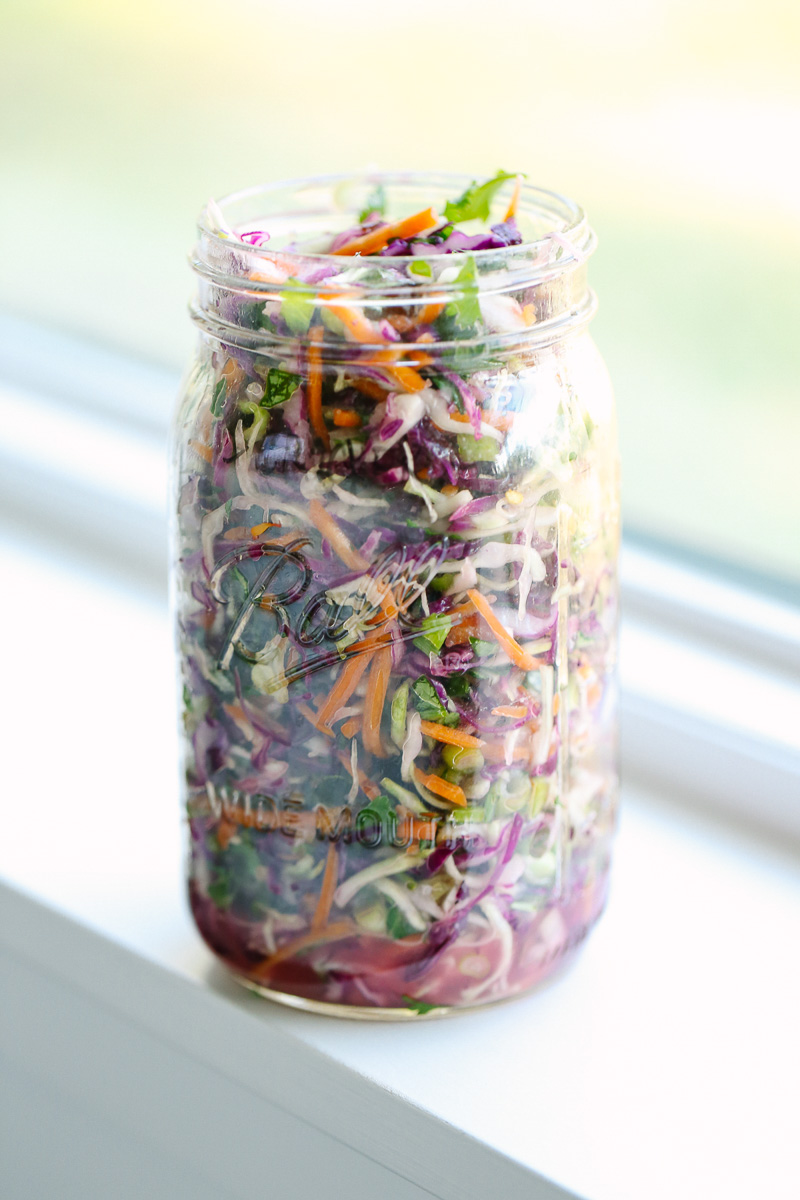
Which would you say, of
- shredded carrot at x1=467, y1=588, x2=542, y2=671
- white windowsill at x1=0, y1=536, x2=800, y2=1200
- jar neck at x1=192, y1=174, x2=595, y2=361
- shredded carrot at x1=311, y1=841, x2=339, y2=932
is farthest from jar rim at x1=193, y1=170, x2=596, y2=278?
white windowsill at x1=0, y1=536, x2=800, y2=1200

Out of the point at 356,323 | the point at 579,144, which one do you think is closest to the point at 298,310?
the point at 356,323

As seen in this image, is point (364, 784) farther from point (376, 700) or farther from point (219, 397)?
point (219, 397)

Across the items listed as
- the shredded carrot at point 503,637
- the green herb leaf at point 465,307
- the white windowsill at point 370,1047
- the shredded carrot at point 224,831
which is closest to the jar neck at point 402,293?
the green herb leaf at point 465,307

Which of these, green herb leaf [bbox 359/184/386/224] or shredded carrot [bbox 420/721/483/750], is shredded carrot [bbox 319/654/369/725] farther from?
green herb leaf [bbox 359/184/386/224]

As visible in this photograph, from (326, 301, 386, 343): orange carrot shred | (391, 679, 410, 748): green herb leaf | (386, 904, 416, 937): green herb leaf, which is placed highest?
(326, 301, 386, 343): orange carrot shred

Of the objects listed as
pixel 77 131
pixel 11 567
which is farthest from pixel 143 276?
pixel 11 567

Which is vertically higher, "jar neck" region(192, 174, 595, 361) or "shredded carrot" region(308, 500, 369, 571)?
"jar neck" region(192, 174, 595, 361)
